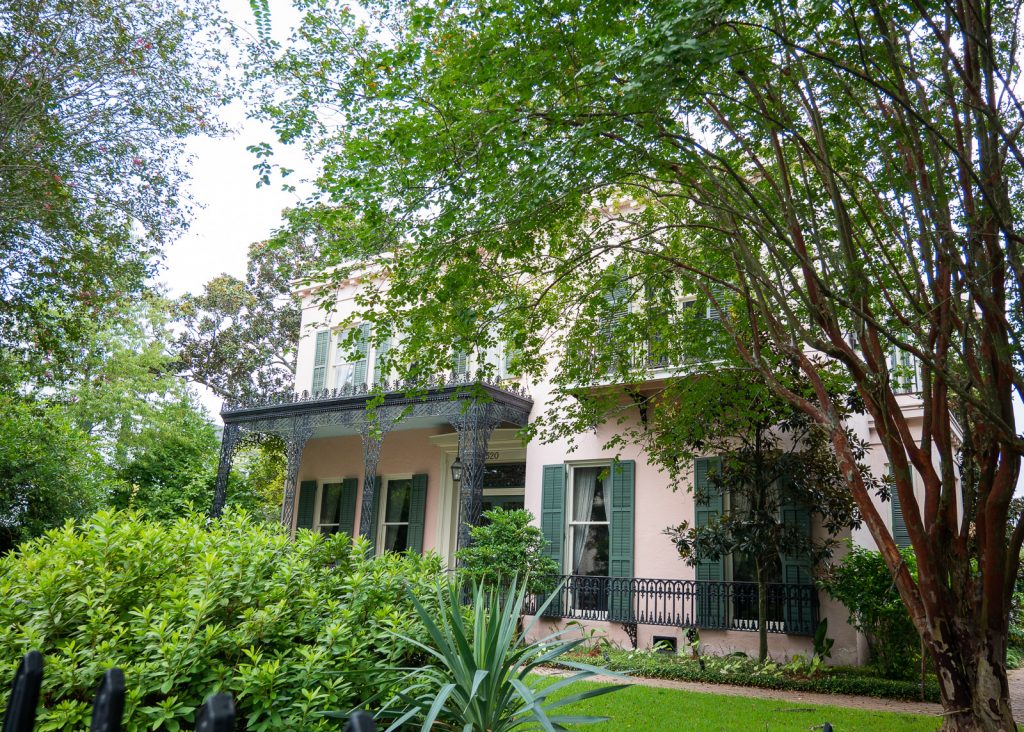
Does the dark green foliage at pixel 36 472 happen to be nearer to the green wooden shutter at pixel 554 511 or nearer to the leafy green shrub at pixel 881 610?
the green wooden shutter at pixel 554 511

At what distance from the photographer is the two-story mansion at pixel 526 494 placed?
36.6 feet

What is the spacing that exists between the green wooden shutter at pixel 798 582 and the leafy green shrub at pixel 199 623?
300 inches

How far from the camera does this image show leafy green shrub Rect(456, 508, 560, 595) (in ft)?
38.8

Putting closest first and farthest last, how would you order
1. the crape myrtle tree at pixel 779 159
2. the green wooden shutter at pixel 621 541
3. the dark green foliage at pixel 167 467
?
the crape myrtle tree at pixel 779 159, the green wooden shutter at pixel 621 541, the dark green foliage at pixel 167 467

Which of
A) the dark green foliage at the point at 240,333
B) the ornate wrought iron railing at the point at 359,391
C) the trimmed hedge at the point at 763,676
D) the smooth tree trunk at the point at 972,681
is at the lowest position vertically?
the trimmed hedge at the point at 763,676

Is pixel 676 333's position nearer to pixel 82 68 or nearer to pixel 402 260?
pixel 402 260

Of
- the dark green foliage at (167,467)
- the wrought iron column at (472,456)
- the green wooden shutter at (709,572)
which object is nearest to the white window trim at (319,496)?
the dark green foliage at (167,467)

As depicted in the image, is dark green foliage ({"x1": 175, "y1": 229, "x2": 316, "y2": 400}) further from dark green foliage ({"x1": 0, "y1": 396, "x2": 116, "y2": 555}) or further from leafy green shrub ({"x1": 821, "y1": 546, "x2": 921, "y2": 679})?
leafy green shrub ({"x1": 821, "y1": 546, "x2": 921, "y2": 679})

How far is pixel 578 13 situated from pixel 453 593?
4.26 meters

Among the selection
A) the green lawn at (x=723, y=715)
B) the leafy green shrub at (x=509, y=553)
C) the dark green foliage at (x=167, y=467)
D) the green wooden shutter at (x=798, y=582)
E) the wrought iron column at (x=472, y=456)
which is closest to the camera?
the green lawn at (x=723, y=715)

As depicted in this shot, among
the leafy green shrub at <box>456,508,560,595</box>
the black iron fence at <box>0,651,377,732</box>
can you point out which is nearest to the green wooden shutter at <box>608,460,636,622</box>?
the leafy green shrub at <box>456,508,560,595</box>

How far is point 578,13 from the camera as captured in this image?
224 inches

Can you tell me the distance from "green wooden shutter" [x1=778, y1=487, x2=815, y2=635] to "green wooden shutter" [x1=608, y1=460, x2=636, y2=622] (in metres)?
2.52

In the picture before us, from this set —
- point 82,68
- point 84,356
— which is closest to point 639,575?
point 82,68
